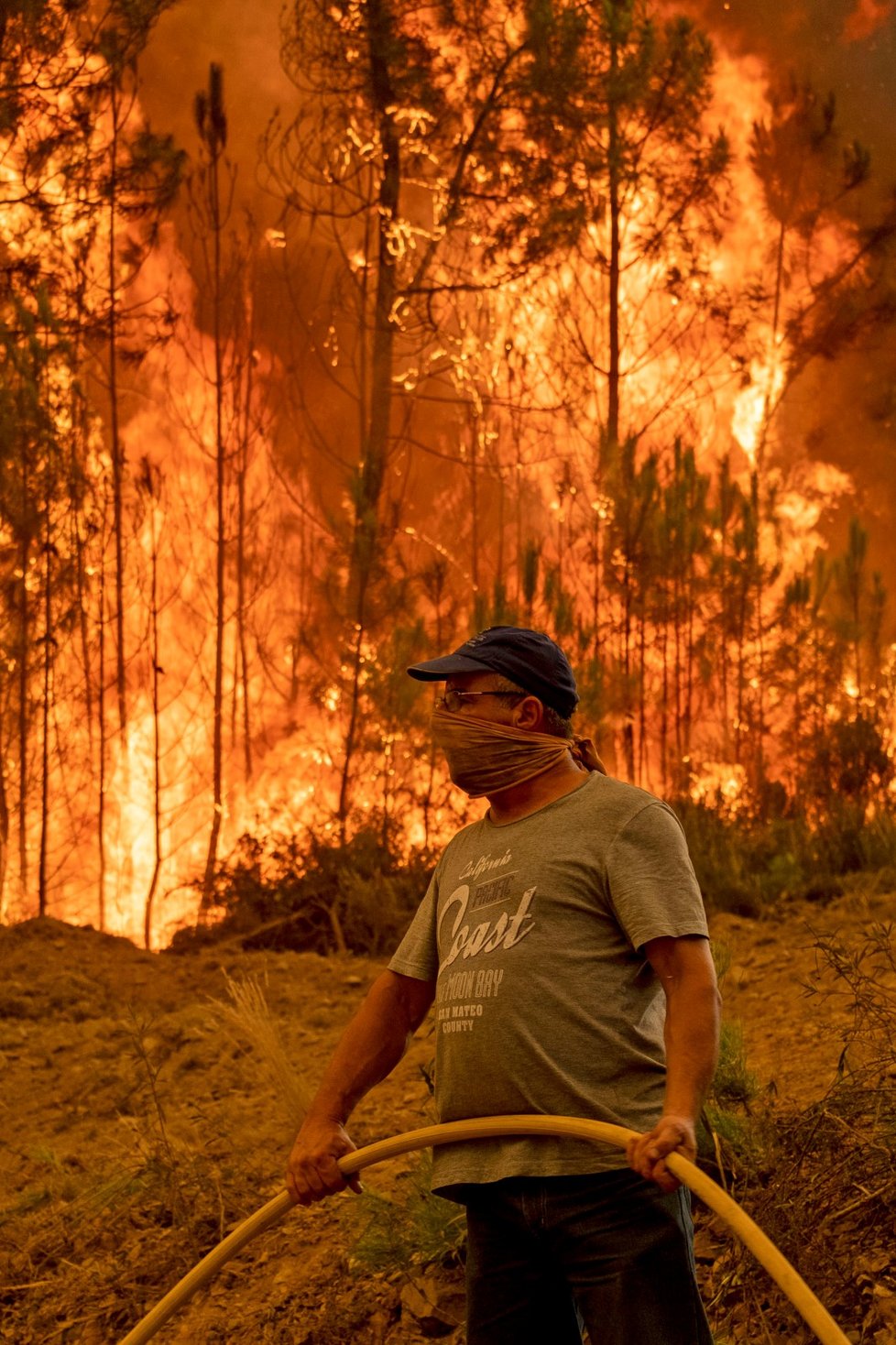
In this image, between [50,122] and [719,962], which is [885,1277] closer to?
[719,962]

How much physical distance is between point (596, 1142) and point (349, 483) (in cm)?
882

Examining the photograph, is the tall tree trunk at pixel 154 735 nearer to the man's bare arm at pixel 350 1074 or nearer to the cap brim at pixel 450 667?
the man's bare arm at pixel 350 1074

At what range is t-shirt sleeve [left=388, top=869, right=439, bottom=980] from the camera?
9.25 feet

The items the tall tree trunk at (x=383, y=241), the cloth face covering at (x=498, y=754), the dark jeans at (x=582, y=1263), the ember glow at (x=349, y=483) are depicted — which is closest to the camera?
the dark jeans at (x=582, y=1263)

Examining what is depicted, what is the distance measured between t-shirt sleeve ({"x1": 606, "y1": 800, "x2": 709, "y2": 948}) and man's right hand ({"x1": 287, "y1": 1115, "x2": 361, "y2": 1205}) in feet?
2.44

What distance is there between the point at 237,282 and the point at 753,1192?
9079 millimetres

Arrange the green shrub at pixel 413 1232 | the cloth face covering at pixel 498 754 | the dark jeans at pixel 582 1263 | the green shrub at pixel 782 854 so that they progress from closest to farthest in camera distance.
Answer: the dark jeans at pixel 582 1263 → the cloth face covering at pixel 498 754 → the green shrub at pixel 413 1232 → the green shrub at pixel 782 854

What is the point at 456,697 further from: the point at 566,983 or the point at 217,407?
the point at 217,407

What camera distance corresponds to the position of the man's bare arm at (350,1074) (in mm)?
2750

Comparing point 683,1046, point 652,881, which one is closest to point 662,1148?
point 683,1046

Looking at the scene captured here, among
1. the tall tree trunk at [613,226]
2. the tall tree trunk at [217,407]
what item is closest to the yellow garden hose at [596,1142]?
the tall tree trunk at [217,407]

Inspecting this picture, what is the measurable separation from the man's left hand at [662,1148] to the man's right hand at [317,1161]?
76 centimetres

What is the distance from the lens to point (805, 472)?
12.6 m

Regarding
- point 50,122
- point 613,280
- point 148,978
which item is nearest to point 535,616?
point 613,280
